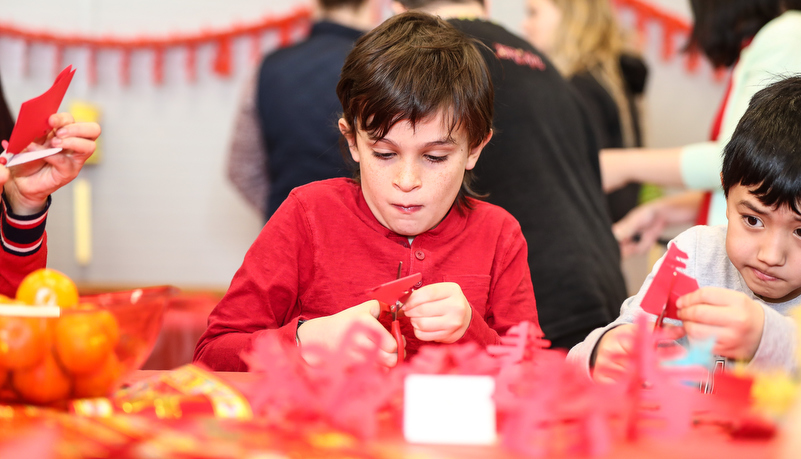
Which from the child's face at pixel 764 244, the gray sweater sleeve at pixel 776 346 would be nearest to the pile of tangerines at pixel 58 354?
the gray sweater sleeve at pixel 776 346

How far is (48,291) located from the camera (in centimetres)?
59

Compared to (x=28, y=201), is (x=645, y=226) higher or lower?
lower

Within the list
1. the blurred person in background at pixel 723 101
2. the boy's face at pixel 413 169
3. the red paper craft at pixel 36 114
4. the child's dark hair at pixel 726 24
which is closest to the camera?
the red paper craft at pixel 36 114

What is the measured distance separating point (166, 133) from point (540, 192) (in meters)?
2.29

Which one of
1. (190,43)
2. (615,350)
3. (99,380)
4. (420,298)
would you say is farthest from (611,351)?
(190,43)

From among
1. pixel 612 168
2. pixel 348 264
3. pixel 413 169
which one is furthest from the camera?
pixel 612 168

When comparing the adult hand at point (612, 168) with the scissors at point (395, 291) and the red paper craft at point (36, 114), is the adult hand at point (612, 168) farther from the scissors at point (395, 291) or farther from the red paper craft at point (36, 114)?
the red paper craft at point (36, 114)

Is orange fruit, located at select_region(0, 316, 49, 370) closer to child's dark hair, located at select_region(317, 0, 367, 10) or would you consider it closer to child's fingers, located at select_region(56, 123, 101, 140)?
child's fingers, located at select_region(56, 123, 101, 140)

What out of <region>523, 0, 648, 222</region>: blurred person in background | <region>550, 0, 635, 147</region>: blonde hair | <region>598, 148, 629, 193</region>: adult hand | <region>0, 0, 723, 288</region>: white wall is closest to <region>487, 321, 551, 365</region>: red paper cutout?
<region>598, 148, 629, 193</region>: adult hand

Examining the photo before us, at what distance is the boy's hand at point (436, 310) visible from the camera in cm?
76

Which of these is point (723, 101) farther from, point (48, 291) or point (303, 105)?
point (48, 291)

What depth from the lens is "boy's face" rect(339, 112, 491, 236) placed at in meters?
0.91

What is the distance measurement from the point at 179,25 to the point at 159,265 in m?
1.09

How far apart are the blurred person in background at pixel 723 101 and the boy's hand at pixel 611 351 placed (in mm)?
627
